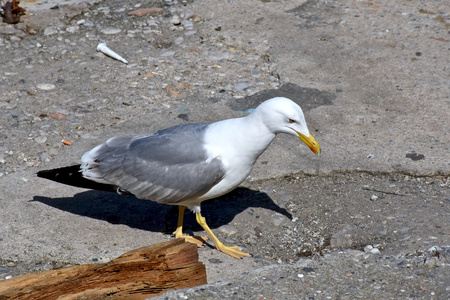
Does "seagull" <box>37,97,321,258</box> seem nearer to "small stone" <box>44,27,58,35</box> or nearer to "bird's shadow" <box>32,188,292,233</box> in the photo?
"bird's shadow" <box>32,188,292,233</box>

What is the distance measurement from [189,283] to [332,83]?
9.41 feet

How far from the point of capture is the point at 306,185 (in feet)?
14.7

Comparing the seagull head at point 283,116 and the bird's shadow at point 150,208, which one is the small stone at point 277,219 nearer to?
the bird's shadow at point 150,208

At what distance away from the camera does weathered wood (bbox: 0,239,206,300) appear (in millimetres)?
3070

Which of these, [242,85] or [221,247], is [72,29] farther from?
[221,247]

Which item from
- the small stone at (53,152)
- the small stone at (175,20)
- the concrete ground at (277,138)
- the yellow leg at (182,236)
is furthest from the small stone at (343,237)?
the small stone at (175,20)

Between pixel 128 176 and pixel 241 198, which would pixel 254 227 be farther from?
pixel 128 176

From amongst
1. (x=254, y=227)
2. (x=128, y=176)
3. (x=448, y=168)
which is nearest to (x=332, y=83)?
(x=448, y=168)

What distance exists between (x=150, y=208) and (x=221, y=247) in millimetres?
718

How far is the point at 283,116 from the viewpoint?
12.0ft

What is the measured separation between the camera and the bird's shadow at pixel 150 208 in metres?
4.22

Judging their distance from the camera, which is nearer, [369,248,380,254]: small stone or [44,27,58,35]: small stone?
[369,248,380,254]: small stone

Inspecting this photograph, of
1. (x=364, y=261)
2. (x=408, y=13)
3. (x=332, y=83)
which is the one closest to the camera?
(x=364, y=261)

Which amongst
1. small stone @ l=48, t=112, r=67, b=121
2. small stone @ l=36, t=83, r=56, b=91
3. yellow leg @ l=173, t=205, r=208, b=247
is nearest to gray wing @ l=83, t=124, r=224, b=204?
yellow leg @ l=173, t=205, r=208, b=247
